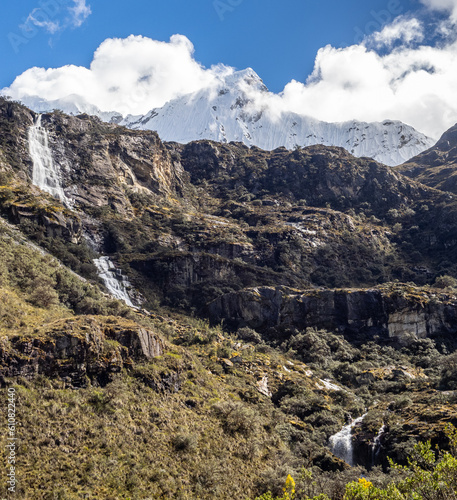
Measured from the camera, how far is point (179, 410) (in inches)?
908

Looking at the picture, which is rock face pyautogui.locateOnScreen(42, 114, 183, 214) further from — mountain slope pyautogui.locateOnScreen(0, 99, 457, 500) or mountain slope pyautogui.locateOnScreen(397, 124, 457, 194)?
mountain slope pyautogui.locateOnScreen(397, 124, 457, 194)

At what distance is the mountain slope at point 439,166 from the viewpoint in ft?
390

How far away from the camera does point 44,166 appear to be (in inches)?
3278

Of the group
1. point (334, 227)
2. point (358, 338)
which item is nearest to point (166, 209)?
point (334, 227)

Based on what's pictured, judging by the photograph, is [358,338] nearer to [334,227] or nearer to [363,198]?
[334,227]

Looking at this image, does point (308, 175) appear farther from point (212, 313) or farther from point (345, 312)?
point (212, 313)

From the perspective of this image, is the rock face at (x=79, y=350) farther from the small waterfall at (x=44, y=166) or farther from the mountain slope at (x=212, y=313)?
the small waterfall at (x=44, y=166)

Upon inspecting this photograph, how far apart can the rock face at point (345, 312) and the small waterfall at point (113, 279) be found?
13.1 meters

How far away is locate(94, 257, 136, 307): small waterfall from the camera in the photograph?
56.2 meters

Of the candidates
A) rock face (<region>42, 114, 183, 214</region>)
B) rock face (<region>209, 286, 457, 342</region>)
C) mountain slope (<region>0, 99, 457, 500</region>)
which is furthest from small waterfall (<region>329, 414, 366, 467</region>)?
rock face (<region>42, 114, 183, 214</region>)

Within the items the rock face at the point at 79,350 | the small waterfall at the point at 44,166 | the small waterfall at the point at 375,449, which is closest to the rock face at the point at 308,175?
the small waterfall at the point at 44,166

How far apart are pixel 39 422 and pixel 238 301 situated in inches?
1616

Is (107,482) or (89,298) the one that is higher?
(89,298)

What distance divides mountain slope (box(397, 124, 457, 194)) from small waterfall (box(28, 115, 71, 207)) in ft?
343
